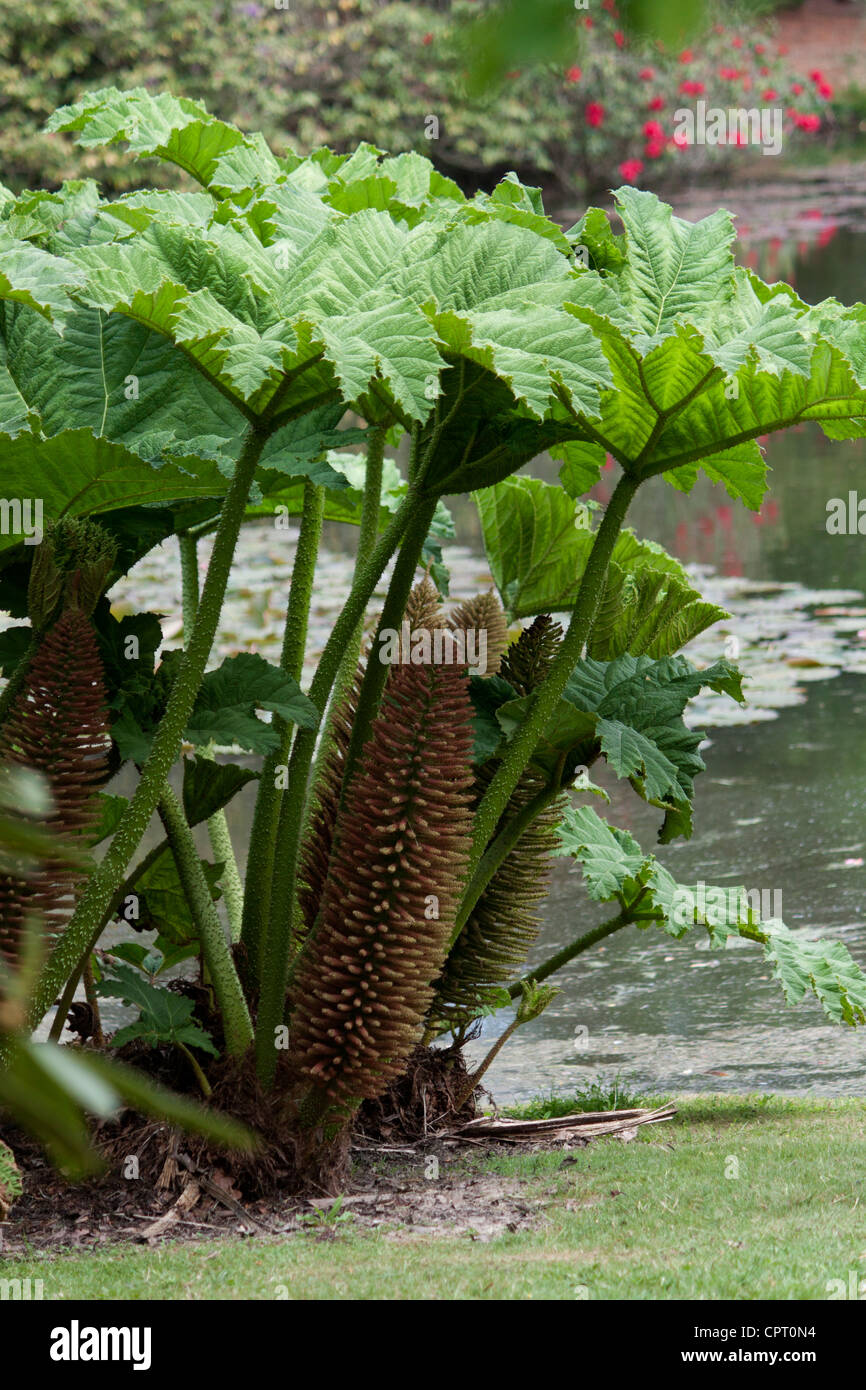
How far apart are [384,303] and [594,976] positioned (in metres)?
2.57

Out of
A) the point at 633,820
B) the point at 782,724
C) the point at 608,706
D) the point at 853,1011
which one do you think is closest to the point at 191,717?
the point at 608,706

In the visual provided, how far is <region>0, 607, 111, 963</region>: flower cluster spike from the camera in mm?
2355

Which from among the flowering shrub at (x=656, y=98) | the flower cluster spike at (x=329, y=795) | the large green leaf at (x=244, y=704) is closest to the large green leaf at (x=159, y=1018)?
the flower cluster spike at (x=329, y=795)

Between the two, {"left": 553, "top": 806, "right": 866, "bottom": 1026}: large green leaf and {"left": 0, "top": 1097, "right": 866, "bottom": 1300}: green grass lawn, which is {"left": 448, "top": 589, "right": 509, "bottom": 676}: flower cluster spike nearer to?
{"left": 553, "top": 806, "right": 866, "bottom": 1026}: large green leaf

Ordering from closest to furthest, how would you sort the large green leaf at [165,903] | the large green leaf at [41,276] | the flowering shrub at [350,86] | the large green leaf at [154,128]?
the large green leaf at [41,276], the large green leaf at [165,903], the large green leaf at [154,128], the flowering shrub at [350,86]

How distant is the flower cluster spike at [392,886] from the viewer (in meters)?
2.47

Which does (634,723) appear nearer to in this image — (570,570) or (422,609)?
(422,609)

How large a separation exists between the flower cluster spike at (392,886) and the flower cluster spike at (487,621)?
63cm

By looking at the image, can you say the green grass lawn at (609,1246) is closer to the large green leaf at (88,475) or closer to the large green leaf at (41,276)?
the large green leaf at (88,475)

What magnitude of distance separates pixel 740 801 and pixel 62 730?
353cm

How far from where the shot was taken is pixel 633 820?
5449 millimetres

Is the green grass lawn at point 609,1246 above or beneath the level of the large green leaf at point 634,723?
beneath

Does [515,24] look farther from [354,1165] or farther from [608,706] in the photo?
[354,1165]

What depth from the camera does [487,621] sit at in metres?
3.14
